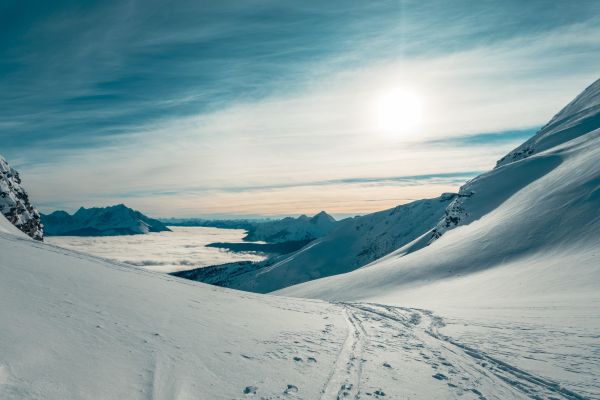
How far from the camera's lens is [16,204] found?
321 feet

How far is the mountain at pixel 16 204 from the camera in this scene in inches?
3672

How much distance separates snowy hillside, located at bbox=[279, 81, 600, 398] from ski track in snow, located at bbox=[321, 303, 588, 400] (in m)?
0.58

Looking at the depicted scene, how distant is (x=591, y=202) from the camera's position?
1286 inches

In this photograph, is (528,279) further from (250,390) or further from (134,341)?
(134,341)

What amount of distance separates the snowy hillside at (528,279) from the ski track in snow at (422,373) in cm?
58

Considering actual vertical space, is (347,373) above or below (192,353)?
above

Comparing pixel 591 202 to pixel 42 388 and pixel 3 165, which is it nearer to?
pixel 42 388

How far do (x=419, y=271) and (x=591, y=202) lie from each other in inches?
629

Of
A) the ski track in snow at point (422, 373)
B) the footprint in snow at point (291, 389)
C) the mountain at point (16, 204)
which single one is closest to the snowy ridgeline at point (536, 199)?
the ski track in snow at point (422, 373)

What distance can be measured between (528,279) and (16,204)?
11548cm

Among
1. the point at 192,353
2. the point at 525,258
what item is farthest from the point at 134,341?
the point at 525,258

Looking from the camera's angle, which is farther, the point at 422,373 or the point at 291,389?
the point at 422,373

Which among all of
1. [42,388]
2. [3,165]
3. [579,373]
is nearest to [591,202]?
[579,373]

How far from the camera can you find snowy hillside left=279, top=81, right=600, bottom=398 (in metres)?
11.5
